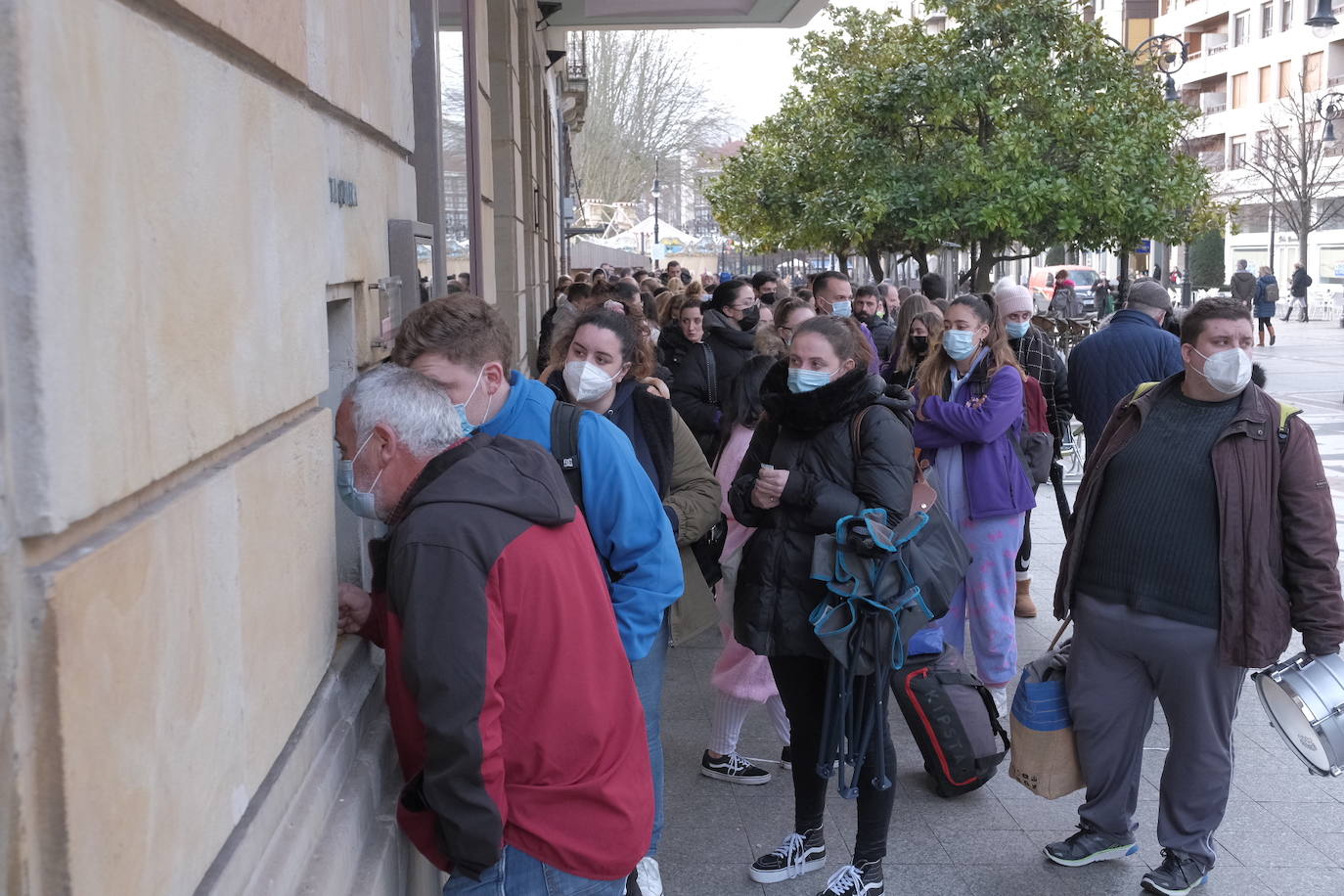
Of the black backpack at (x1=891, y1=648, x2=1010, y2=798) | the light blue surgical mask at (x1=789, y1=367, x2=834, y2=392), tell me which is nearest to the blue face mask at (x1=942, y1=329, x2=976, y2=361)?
the black backpack at (x1=891, y1=648, x2=1010, y2=798)

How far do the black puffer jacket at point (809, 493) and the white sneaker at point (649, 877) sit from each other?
77cm

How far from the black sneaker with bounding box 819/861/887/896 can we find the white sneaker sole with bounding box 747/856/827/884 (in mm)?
177

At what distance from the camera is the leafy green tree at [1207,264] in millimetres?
54125

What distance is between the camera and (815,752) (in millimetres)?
4371

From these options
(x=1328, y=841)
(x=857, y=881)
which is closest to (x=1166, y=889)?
(x=1328, y=841)

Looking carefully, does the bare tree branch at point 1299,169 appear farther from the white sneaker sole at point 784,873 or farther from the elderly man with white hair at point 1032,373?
the white sneaker sole at point 784,873

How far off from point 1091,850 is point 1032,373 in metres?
3.43

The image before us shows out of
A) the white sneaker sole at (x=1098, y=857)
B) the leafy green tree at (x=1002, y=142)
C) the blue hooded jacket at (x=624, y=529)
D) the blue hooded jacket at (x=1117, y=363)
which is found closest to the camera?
the blue hooded jacket at (x=624, y=529)

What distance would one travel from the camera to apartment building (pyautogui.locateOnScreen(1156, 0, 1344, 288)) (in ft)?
173

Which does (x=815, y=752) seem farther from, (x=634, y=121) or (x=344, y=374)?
(x=634, y=121)

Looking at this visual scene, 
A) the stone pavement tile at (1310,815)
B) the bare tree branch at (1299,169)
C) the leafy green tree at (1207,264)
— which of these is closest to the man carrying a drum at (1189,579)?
the stone pavement tile at (1310,815)

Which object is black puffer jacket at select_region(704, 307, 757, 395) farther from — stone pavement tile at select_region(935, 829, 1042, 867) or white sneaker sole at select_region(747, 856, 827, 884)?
white sneaker sole at select_region(747, 856, 827, 884)

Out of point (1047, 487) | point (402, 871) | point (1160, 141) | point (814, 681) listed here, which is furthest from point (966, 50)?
point (402, 871)

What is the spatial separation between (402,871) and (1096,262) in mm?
67811
